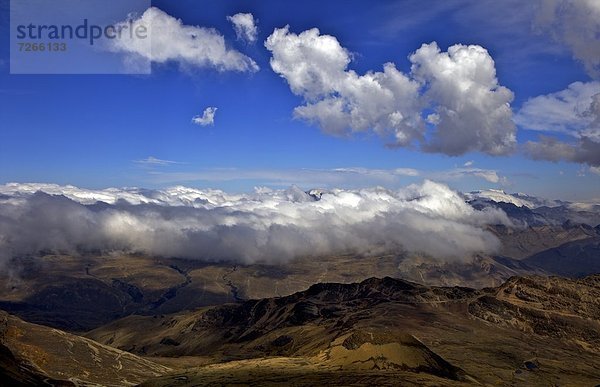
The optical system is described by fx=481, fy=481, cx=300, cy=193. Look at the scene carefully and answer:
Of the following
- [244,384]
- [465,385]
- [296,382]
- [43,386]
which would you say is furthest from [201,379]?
[465,385]

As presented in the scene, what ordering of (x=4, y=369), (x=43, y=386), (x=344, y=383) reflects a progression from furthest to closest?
(x=344, y=383) → (x=43, y=386) → (x=4, y=369)

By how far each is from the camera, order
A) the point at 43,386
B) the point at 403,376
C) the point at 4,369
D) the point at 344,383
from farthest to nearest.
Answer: the point at 403,376, the point at 344,383, the point at 43,386, the point at 4,369

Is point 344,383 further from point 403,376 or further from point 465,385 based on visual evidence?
point 465,385

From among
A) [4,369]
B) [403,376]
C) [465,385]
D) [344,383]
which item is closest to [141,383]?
[4,369]

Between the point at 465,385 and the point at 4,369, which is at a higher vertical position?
the point at 4,369

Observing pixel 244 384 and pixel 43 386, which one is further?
pixel 244 384

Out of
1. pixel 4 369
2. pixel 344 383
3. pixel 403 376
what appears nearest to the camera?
pixel 4 369

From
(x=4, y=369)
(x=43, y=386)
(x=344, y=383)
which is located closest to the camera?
(x=4, y=369)

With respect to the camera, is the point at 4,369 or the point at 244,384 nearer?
the point at 4,369

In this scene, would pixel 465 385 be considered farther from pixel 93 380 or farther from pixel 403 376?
pixel 93 380
